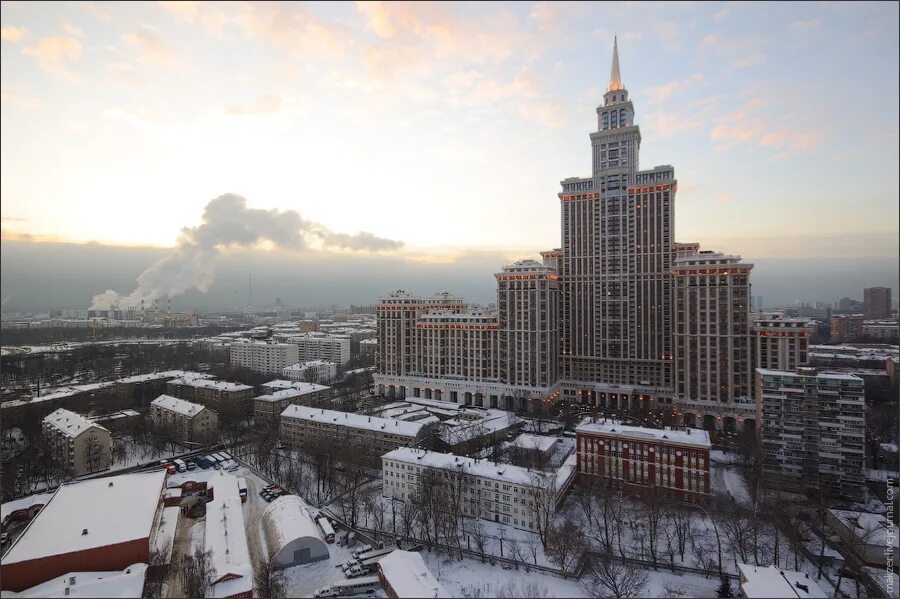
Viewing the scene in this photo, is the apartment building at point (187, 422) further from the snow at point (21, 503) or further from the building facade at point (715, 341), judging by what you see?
the building facade at point (715, 341)

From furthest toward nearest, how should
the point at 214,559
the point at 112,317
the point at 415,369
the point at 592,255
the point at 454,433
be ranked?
the point at 112,317 → the point at 415,369 → the point at 592,255 → the point at 454,433 → the point at 214,559

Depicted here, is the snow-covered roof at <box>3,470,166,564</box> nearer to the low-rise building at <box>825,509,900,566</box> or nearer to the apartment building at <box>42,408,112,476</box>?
the apartment building at <box>42,408,112,476</box>

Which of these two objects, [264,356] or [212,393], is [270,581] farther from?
[264,356]

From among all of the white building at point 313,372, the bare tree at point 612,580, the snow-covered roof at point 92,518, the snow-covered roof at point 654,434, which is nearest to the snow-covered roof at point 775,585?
the bare tree at point 612,580

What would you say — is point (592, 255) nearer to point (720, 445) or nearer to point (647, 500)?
point (720, 445)

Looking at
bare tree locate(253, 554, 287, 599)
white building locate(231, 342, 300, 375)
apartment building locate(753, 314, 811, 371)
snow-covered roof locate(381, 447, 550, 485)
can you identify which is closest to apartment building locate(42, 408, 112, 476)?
bare tree locate(253, 554, 287, 599)

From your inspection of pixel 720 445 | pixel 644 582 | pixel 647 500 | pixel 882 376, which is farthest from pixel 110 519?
pixel 882 376

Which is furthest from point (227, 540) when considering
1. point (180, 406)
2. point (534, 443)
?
point (180, 406)
